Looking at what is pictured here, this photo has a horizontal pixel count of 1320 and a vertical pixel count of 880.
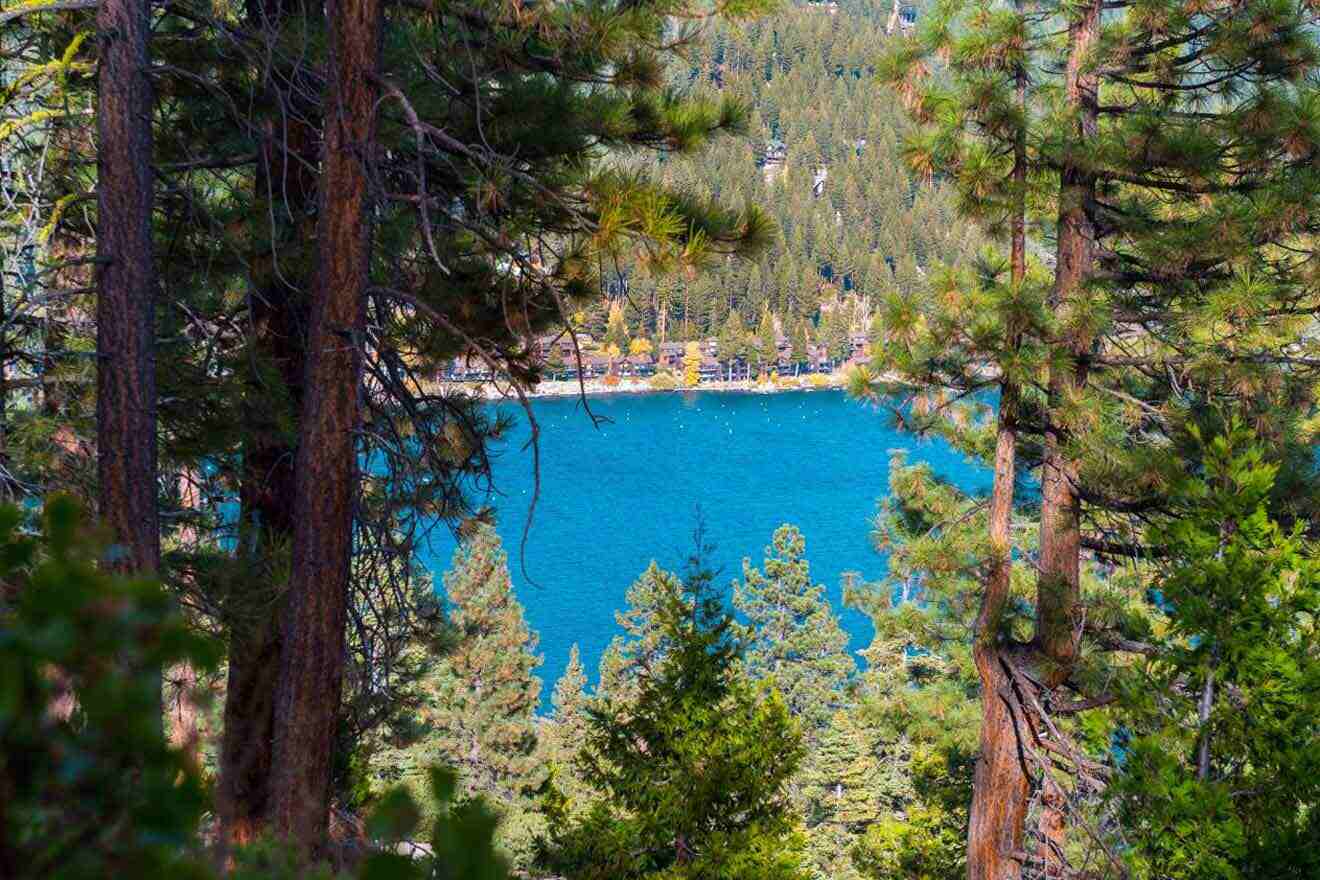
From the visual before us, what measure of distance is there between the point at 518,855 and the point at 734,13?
9095 millimetres

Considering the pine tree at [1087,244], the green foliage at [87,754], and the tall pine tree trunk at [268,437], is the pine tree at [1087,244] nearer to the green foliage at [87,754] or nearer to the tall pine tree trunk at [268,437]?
the tall pine tree trunk at [268,437]

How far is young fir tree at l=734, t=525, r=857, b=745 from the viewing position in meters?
Answer: 29.6

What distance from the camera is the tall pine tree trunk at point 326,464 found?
3391mm

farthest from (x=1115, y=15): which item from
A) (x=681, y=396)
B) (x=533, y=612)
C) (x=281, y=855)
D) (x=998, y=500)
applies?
(x=681, y=396)

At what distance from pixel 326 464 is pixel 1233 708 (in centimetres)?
284

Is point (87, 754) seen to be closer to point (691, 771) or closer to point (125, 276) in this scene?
point (125, 276)

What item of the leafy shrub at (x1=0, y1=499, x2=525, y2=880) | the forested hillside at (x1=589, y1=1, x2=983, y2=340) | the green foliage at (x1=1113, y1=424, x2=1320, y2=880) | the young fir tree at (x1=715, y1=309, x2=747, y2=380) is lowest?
the leafy shrub at (x1=0, y1=499, x2=525, y2=880)

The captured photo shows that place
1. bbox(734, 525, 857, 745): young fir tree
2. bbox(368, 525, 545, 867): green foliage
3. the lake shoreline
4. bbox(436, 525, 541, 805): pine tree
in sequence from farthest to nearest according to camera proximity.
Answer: the lake shoreline < bbox(734, 525, 857, 745): young fir tree < bbox(436, 525, 541, 805): pine tree < bbox(368, 525, 545, 867): green foliage

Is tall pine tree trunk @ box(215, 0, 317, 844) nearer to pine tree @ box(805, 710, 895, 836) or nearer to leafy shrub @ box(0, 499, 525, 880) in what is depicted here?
leafy shrub @ box(0, 499, 525, 880)

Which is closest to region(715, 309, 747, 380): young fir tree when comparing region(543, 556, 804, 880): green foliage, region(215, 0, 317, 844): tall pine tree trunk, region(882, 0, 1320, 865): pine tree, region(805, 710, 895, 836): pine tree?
region(805, 710, 895, 836): pine tree

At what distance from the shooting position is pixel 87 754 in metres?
0.79

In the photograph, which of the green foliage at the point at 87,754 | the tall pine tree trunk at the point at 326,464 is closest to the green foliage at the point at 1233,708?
the tall pine tree trunk at the point at 326,464

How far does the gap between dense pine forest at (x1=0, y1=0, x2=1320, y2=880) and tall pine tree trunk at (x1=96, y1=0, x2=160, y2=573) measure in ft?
0.04

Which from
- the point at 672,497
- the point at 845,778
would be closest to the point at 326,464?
the point at 845,778
